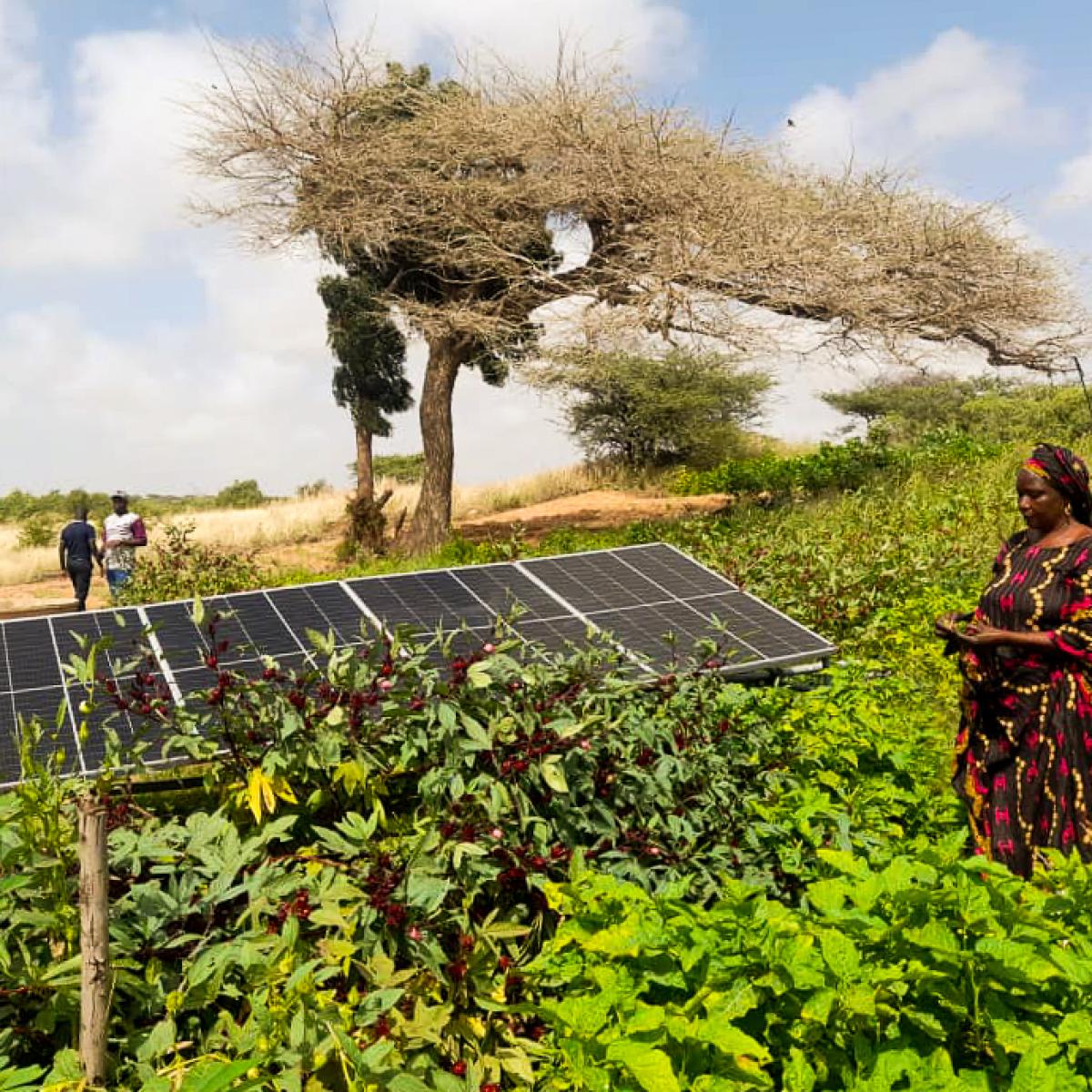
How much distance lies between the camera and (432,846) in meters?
3.63

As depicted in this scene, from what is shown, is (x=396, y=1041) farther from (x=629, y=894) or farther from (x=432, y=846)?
(x=629, y=894)

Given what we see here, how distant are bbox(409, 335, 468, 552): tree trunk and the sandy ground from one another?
1.09 meters

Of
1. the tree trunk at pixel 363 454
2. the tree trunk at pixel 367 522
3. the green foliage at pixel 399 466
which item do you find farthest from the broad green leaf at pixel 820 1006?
the green foliage at pixel 399 466

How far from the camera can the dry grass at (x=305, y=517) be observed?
84.7 ft

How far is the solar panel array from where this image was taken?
18.6 feet

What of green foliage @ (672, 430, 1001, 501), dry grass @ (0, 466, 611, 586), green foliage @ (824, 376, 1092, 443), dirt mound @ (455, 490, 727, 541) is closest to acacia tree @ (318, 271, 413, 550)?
dry grass @ (0, 466, 611, 586)

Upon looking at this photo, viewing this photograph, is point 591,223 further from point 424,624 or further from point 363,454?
point 424,624

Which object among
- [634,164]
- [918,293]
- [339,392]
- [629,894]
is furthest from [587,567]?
[339,392]

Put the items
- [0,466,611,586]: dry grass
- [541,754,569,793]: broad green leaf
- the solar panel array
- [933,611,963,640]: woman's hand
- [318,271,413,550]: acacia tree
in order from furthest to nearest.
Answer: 1. [0,466,611,586]: dry grass
2. [318,271,413,550]: acacia tree
3. the solar panel array
4. [933,611,963,640]: woman's hand
5. [541,754,569,793]: broad green leaf

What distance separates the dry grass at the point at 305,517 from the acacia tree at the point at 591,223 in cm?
650

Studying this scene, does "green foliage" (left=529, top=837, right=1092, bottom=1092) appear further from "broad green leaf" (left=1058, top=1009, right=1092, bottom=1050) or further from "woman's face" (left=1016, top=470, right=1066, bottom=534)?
"woman's face" (left=1016, top=470, right=1066, bottom=534)

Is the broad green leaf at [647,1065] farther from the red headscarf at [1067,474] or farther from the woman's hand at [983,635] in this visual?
the red headscarf at [1067,474]

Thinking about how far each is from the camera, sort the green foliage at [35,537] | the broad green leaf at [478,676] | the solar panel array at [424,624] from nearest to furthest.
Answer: the broad green leaf at [478,676] < the solar panel array at [424,624] < the green foliage at [35,537]

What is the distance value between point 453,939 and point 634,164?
54.1 feet
